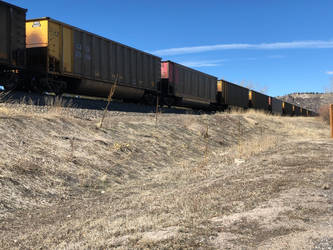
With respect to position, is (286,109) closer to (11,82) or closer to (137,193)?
(11,82)

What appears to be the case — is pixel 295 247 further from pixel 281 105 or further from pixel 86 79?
pixel 281 105

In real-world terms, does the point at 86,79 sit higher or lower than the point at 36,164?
higher

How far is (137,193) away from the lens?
230 inches

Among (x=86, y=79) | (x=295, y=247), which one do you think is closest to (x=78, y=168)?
(x=295, y=247)

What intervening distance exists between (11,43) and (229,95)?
23178 mm

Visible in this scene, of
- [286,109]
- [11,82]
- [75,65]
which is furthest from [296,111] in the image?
[11,82]

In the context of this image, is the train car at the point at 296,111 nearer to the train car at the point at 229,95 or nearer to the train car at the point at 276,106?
the train car at the point at 276,106

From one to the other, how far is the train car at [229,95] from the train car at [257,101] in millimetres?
3371

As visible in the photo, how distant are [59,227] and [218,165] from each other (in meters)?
5.06

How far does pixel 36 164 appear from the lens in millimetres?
6223

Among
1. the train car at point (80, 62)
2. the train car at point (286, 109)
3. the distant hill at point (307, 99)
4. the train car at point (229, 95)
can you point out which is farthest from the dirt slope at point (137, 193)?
the distant hill at point (307, 99)

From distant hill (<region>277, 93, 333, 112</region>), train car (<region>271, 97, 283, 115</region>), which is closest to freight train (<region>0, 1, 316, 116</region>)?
train car (<region>271, 97, 283, 115</region>)

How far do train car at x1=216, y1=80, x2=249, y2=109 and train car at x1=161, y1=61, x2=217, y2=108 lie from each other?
171cm

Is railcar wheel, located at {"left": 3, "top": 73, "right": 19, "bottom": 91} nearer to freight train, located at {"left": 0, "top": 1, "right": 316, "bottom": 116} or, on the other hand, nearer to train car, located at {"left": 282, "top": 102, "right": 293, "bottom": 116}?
freight train, located at {"left": 0, "top": 1, "right": 316, "bottom": 116}
